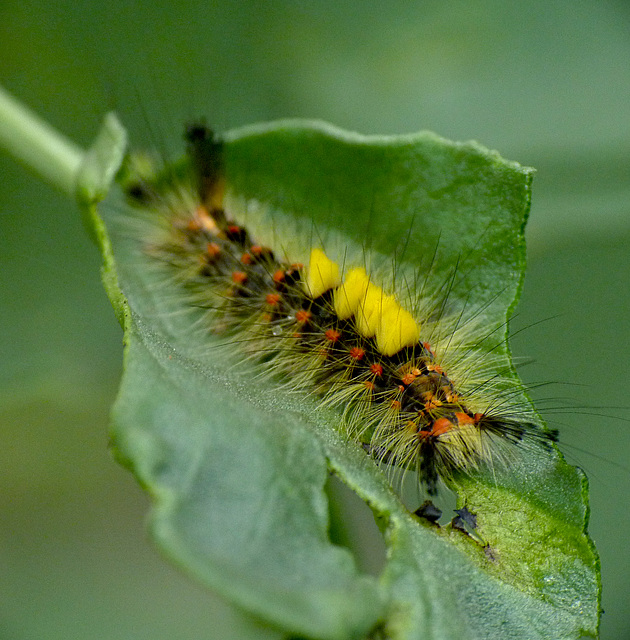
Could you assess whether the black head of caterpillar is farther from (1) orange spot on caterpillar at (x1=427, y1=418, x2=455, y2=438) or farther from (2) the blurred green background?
(2) the blurred green background

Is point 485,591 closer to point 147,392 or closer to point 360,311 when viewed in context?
point 147,392

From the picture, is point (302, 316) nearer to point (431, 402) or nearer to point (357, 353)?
point (357, 353)

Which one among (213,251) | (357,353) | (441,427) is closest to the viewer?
(441,427)

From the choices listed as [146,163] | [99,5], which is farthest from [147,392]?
[99,5]

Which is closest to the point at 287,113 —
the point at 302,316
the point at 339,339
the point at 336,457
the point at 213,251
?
the point at 213,251

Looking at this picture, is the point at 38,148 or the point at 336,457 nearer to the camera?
the point at 336,457

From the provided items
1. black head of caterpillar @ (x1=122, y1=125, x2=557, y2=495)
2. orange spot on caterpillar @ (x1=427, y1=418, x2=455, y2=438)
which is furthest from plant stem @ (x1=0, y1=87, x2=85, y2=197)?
orange spot on caterpillar @ (x1=427, y1=418, x2=455, y2=438)
